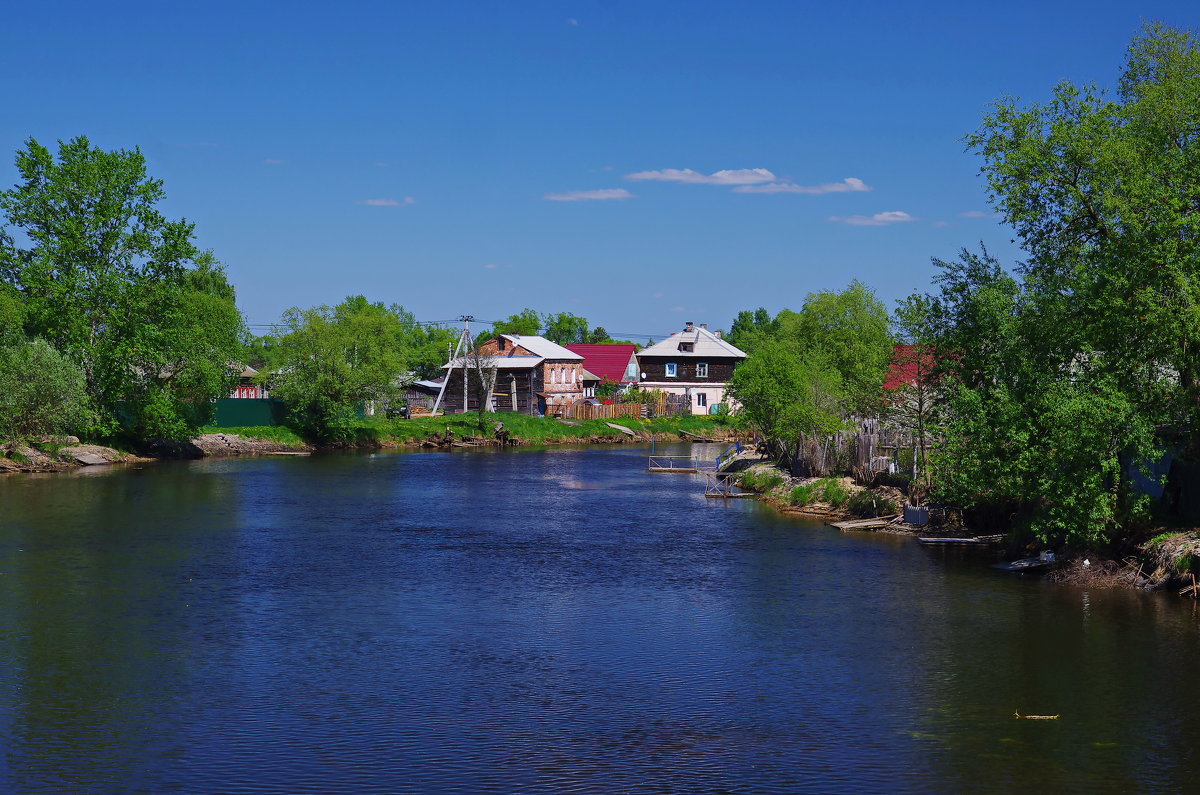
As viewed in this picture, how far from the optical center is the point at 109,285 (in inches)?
2741

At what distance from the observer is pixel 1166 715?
2033cm

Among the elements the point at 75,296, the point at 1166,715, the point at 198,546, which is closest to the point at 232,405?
the point at 75,296

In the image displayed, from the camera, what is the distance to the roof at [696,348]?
400ft

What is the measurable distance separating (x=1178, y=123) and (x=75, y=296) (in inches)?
2480

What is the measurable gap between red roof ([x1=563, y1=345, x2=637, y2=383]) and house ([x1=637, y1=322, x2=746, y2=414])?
2198mm

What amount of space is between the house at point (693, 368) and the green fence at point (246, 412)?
47.9m

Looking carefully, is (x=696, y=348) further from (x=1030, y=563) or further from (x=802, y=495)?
(x=1030, y=563)

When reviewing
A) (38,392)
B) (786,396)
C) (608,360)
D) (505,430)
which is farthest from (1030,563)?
(608,360)

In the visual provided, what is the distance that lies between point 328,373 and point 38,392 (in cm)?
2353

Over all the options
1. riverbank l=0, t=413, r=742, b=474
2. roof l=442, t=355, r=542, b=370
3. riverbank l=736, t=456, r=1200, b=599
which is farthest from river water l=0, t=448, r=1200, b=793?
roof l=442, t=355, r=542, b=370

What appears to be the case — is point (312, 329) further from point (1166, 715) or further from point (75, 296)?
point (1166, 715)

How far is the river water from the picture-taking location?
17.7m

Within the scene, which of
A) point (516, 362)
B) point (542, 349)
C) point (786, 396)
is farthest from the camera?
point (542, 349)

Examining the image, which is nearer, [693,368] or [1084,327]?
[1084,327]
